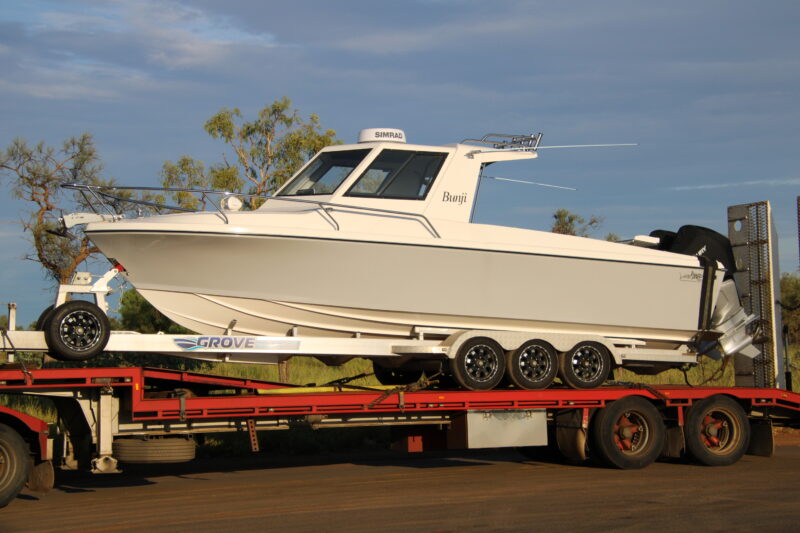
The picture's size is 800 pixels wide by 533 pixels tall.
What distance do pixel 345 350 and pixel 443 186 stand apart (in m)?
2.36

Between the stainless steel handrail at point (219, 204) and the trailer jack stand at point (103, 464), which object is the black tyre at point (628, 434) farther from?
the trailer jack stand at point (103, 464)

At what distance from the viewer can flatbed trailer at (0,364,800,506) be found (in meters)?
8.35

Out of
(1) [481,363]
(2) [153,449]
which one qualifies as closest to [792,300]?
(1) [481,363]

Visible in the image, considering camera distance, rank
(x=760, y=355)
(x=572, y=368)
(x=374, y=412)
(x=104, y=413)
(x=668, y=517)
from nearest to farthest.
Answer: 1. (x=668, y=517)
2. (x=104, y=413)
3. (x=374, y=412)
4. (x=572, y=368)
5. (x=760, y=355)

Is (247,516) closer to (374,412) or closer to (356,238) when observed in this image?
(374,412)

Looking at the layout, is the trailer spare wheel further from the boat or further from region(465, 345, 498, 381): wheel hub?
region(465, 345, 498, 381): wheel hub

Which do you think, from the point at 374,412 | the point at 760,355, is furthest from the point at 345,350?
the point at 760,355

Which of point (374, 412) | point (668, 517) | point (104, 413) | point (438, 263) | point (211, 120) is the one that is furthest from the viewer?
point (211, 120)

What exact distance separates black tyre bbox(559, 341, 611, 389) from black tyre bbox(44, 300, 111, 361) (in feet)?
17.5

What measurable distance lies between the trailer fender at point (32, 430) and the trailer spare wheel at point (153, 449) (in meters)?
0.62

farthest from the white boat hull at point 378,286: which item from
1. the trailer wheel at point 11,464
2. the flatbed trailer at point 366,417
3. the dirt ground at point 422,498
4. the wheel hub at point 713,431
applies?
the trailer wheel at point 11,464

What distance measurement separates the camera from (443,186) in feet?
35.3

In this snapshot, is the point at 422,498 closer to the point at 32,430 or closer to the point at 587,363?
the point at 587,363

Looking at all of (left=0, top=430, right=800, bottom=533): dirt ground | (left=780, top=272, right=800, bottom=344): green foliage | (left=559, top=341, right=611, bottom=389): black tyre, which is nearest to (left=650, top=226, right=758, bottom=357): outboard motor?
(left=0, top=430, right=800, bottom=533): dirt ground
